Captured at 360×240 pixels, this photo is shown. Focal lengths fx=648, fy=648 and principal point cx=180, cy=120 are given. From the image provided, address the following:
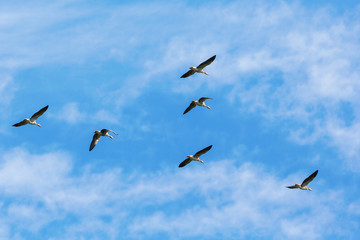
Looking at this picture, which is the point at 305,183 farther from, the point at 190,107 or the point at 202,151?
the point at 190,107

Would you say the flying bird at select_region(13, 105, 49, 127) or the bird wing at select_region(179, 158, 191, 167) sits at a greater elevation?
the flying bird at select_region(13, 105, 49, 127)

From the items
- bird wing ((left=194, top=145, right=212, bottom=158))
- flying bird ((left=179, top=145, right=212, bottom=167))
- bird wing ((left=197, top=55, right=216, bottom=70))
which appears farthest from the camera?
bird wing ((left=197, top=55, right=216, bottom=70))

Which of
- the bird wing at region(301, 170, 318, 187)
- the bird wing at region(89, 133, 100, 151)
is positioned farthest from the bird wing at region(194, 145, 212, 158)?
the bird wing at region(301, 170, 318, 187)

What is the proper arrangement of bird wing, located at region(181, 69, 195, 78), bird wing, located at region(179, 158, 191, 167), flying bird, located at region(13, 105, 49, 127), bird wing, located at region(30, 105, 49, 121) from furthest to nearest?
bird wing, located at region(181, 69, 195, 78) → bird wing, located at region(179, 158, 191, 167) → flying bird, located at region(13, 105, 49, 127) → bird wing, located at region(30, 105, 49, 121)

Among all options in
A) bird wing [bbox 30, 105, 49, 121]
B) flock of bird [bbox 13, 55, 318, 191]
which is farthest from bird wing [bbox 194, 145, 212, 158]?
bird wing [bbox 30, 105, 49, 121]

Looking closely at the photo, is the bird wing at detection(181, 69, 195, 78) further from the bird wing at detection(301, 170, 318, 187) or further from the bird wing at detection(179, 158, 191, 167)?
the bird wing at detection(301, 170, 318, 187)

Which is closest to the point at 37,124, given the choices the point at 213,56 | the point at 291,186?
the point at 213,56

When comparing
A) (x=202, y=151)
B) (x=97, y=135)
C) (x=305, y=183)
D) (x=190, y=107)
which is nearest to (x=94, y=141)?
(x=97, y=135)

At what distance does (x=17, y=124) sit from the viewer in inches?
2667

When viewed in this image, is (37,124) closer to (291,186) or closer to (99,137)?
(99,137)

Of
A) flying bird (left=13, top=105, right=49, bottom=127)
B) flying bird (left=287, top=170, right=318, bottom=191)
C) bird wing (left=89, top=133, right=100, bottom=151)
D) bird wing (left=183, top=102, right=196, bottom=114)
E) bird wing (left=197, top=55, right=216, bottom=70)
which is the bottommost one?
flying bird (left=287, top=170, right=318, bottom=191)

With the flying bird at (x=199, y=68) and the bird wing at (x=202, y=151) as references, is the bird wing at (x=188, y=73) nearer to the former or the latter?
the flying bird at (x=199, y=68)

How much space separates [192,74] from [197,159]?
944 centimetres

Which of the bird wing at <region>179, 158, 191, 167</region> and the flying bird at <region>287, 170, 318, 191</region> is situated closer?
the flying bird at <region>287, 170, 318, 191</region>
